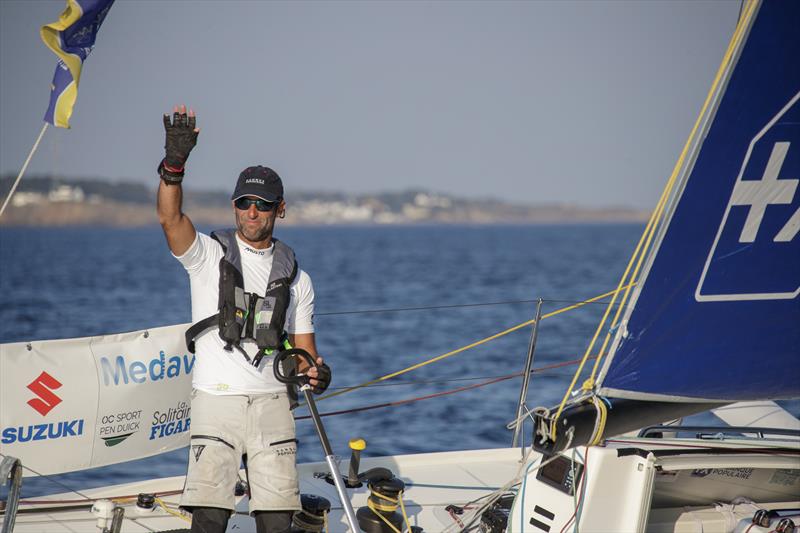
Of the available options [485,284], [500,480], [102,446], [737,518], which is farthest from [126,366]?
[485,284]

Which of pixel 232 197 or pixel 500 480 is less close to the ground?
pixel 232 197

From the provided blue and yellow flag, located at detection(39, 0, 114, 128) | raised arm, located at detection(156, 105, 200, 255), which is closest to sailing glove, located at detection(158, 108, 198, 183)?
raised arm, located at detection(156, 105, 200, 255)

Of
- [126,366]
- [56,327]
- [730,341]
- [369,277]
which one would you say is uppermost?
[369,277]

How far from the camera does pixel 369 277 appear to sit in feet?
153

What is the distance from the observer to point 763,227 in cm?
400

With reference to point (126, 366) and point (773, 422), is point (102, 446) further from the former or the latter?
point (773, 422)

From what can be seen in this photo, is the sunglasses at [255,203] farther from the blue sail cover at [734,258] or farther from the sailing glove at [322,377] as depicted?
the blue sail cover at [734,258]

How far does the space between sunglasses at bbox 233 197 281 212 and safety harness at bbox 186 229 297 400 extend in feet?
0.47

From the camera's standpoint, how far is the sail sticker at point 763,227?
3.88 metres

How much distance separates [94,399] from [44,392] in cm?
27

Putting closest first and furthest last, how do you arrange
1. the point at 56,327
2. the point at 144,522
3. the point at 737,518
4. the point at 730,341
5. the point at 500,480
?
the point at 730,341
the point at 737,518
the point at 144,522
the point at 500,480
the point at 56,327

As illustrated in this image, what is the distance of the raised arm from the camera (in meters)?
3.79

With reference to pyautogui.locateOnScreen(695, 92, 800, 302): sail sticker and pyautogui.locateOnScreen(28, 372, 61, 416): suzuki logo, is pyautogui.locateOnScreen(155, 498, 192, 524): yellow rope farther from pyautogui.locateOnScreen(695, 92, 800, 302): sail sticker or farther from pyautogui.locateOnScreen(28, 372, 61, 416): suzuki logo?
pyautogui.locateOnScreen(695, 92, 800, 302): sail sticker

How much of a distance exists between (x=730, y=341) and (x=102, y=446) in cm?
330
